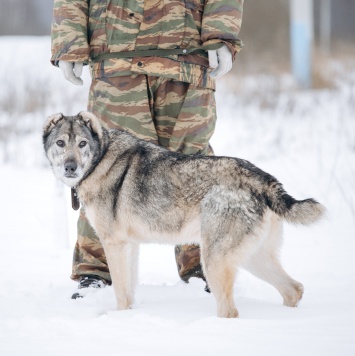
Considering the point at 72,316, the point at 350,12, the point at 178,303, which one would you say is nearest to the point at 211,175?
the point at 178,303

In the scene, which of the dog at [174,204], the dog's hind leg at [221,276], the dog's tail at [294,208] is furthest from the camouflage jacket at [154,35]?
the dog's hind leg at [221,276]

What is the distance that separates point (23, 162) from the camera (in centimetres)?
861

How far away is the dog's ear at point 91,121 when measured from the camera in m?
3.97

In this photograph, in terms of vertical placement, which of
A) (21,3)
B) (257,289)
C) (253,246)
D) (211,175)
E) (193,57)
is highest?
(21,3)

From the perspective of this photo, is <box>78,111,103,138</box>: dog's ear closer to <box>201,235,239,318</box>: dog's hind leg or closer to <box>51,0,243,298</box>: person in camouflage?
<box>51,0,243,298</box>: person in camouflage

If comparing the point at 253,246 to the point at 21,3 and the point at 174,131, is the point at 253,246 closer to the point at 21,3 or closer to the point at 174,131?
the point at 174,131

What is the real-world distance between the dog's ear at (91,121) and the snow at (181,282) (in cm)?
102

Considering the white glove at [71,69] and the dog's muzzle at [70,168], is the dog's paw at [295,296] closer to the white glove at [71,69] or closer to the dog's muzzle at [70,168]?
the dog's muzzle at [70,168]

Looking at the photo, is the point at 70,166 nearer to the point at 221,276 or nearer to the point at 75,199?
the point at 75,199

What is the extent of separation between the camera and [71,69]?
4.32 m

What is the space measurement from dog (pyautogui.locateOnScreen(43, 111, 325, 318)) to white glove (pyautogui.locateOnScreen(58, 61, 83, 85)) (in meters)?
0.44

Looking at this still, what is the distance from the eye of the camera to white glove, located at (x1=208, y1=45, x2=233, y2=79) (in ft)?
13.6

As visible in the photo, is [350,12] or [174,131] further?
[350,12]

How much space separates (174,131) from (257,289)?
114cm
